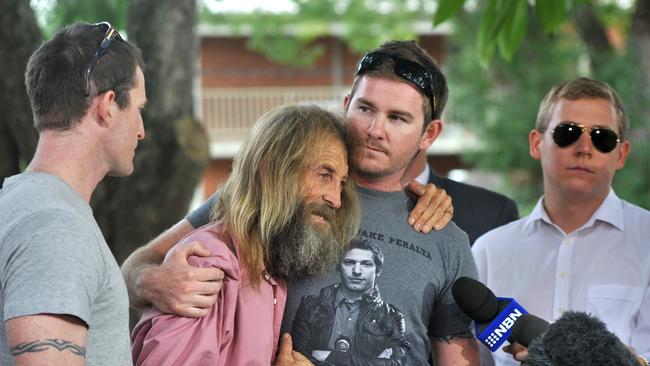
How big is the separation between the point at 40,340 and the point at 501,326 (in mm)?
1552

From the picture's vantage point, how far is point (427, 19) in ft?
68.9

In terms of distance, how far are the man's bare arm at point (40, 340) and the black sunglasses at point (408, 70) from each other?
172 centimetres

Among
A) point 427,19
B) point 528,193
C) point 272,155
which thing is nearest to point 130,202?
point 272,155

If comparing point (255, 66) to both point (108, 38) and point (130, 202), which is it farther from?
point (108, 38)

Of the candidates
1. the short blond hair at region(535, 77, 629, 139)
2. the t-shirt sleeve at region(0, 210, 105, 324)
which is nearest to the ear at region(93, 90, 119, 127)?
the t-shirt sleeve at region(0, 210, 105, 324)

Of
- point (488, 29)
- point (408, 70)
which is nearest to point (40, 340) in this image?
point (408, 70)

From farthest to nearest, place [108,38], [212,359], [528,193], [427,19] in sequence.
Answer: [427,19]
[528,193]
[212,359]
[108,38]

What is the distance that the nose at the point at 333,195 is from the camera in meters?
3.33

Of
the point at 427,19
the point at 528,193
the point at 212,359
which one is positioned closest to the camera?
the point at 212,359

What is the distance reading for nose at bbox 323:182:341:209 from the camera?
333 centimetres

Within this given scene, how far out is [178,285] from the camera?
3.07 metres

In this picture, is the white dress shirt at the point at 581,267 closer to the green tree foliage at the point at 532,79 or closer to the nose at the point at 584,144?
the nose at the point at 584,144

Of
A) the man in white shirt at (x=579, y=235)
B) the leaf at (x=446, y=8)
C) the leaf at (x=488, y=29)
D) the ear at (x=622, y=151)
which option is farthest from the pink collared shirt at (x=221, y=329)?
the leaf at (x=488, y=29)

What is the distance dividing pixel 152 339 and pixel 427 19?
735 inches
